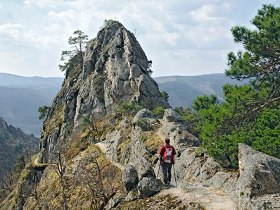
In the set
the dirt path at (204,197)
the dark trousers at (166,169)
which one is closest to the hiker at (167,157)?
the dark trousers at (166,169)

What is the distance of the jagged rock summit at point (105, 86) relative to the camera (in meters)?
74.8

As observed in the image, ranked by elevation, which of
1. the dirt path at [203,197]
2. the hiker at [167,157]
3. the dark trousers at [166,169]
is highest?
the hiker at [167,157]

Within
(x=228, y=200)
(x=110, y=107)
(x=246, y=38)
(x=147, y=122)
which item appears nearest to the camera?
(x=228, y=200)

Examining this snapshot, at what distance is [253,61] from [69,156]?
4361 centimetres

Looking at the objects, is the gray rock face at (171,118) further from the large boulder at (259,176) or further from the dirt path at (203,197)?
the large boulder at (259,176)

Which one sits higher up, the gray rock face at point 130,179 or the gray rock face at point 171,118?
the gray rock face at point 171,118

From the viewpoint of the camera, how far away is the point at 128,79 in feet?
255

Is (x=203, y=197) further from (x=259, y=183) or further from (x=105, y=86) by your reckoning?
(x=105, y=86)

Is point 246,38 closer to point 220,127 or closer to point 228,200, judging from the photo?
point 220,127

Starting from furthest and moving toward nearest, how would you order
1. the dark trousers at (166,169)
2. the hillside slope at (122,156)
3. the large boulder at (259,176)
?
the dark trousers at (166,169)
the hillside slope at (122,156)
the large boulder at (259,176)

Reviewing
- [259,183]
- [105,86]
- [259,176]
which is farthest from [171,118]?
[105,86]

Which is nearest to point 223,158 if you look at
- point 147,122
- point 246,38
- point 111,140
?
point 246,38

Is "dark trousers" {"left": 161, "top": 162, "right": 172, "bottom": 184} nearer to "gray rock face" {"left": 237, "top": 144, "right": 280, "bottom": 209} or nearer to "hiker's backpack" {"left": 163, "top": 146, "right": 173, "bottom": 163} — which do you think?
→ "hiker's backpack" {"left": 163, "top": 146, "right": 173, "bottom": 163}

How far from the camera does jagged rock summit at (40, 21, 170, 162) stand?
2945 inches
